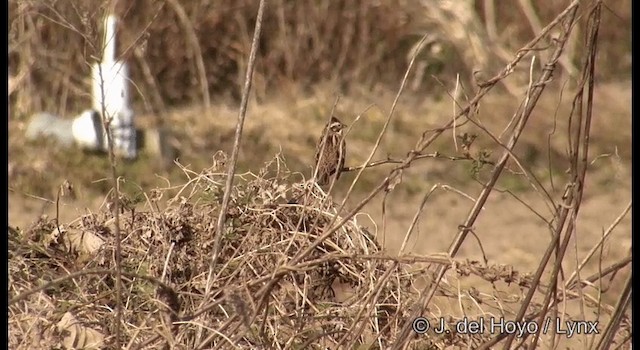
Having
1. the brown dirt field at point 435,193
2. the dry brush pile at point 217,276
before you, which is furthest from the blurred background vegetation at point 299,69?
the dry brush pile at point 217,276

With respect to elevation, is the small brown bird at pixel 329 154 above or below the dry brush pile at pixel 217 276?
above

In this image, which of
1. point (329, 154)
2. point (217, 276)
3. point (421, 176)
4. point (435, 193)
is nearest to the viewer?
point (217, 276)

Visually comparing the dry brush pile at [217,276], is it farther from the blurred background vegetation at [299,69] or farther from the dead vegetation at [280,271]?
the blurred background vegetation at [299,69]

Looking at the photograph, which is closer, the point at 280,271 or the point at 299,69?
the point at 280,271

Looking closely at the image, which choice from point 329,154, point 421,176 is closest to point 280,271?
point 329,154

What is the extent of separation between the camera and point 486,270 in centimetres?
298

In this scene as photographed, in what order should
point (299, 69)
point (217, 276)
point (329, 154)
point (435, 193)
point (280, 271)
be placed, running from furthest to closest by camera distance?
point (299, 69), point (435, 193), point (329, 154), point (217, 276), point (280, 271)

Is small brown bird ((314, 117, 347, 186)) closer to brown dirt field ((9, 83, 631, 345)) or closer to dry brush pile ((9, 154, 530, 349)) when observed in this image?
dry brush pile ((9, 154, 530, 349))

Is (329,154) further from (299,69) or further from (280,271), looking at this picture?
(299,69)

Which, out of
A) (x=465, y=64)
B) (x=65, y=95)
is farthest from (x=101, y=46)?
(x=465, y=64)

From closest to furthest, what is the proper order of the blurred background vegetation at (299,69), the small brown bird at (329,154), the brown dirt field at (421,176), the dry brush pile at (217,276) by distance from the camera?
the dry brush pile at (217,276), the small brown bird at (329,154), the brown dirt field at (421,176), the blurred background vegetation at (299,69)

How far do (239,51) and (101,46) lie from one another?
6680 millimetres

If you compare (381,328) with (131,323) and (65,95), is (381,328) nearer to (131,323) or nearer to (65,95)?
(131,323)
